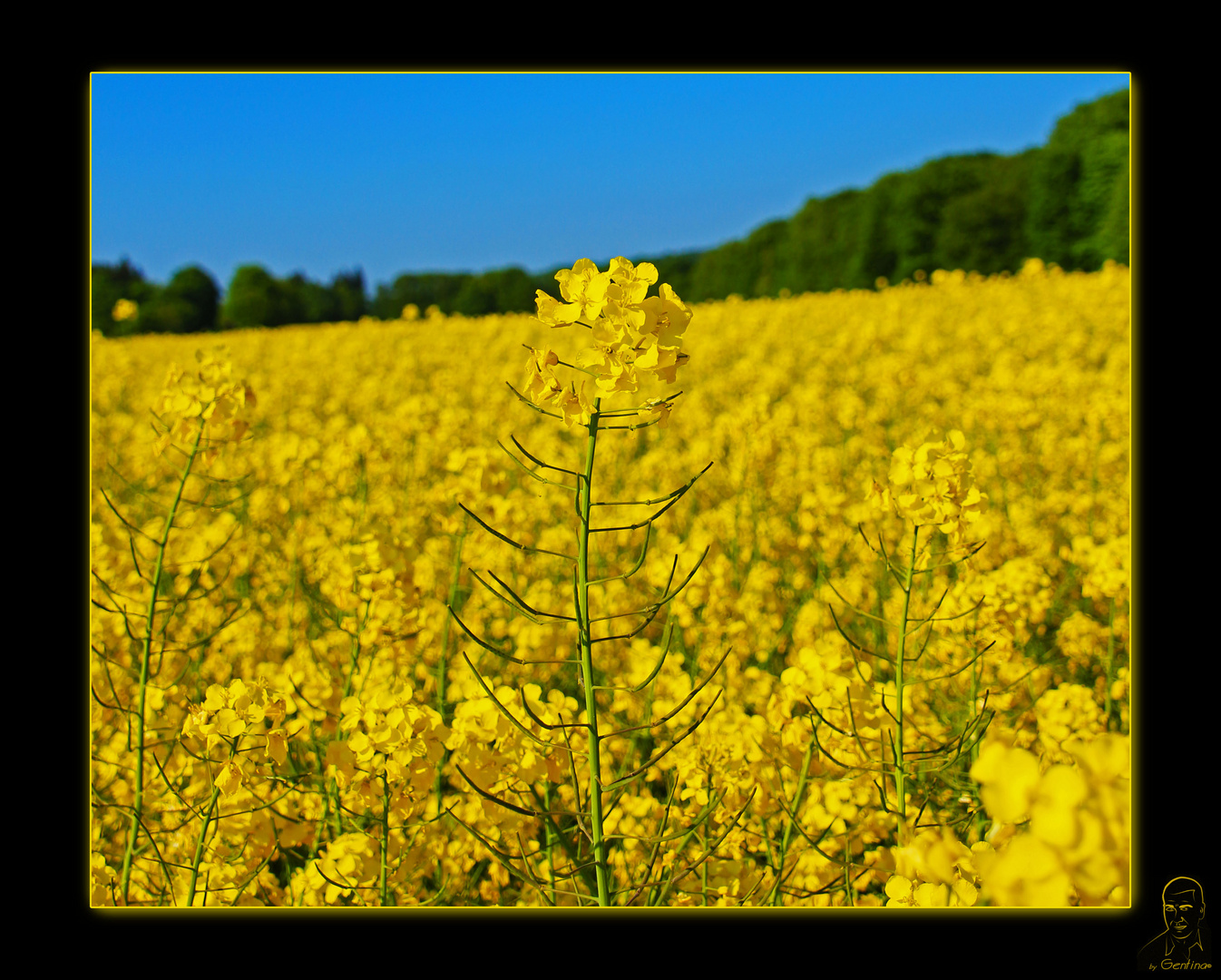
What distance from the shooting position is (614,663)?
130 inches

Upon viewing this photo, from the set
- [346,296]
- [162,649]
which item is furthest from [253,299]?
[162,649]

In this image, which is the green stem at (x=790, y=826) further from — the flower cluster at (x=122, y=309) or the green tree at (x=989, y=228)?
the green tree at (x=989, y=228)

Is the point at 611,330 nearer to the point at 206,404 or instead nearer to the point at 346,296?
the point at 206,404

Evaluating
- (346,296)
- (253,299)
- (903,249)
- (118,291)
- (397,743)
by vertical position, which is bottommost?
(397,743)

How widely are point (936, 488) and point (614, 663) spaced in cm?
172

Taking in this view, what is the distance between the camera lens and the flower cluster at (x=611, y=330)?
1.25m

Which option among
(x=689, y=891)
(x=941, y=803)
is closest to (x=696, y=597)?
(x=941, y=803)

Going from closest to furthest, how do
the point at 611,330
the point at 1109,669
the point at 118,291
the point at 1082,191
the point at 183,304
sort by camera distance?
the point at 611,330, the point at 1109,669, the point at 118,291, the point at 1082,191, the point at 183,304

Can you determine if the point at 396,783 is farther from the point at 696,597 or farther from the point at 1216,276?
the point at 1216,276

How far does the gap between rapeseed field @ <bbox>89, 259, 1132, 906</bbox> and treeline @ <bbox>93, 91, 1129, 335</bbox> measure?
333 centimetres

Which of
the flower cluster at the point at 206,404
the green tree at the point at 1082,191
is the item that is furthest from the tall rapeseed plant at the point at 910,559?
the green tree at the point at 1082,191

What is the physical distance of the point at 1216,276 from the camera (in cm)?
200

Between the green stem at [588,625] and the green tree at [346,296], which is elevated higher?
the green tree at [346,296]

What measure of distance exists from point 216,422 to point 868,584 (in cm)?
249
